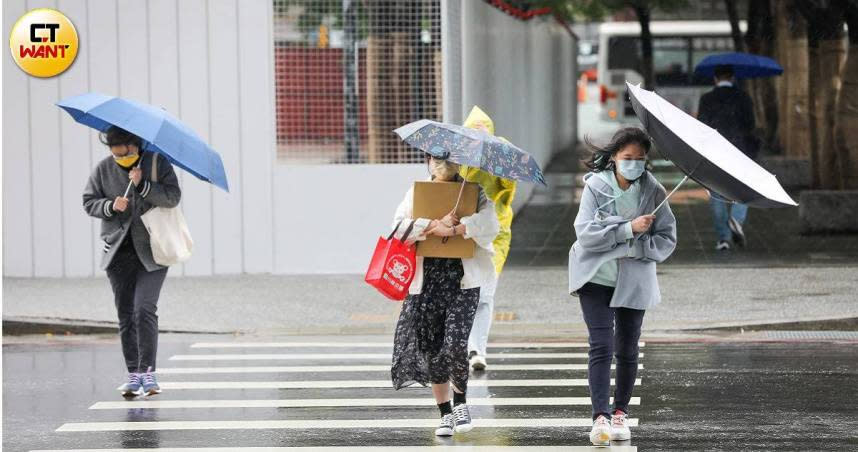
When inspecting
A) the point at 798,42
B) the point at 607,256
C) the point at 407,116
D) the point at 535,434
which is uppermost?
the point at 798,42

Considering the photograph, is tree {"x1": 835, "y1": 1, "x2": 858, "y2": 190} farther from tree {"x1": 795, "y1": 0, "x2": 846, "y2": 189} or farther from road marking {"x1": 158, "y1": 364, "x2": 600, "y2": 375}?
road marking {"x1": 158, "y1": 364, "x2": 600, "y2": 375}

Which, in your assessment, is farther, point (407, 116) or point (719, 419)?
point (407, 116)

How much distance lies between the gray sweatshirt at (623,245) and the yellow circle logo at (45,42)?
29.4ft

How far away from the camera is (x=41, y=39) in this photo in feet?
49.6

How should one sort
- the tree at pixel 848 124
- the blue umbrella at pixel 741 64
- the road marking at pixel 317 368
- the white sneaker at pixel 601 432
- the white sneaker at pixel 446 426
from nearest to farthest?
the white sneaker at pixel 601 432, the white sneaker at pixel 446 426, the road marking at pixel 317 368, the tree at pixel 848 124, the blue umbrella at pixel 741 64

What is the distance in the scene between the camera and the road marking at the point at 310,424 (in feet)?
26.7

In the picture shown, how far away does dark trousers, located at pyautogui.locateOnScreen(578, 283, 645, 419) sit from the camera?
24.0 feet

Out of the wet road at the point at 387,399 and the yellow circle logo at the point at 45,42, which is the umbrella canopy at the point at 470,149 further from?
the yellow circle logo at the point at 45,42

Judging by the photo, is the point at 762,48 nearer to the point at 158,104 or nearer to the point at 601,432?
the point at 158,104

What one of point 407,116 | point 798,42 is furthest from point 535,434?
point 798,42

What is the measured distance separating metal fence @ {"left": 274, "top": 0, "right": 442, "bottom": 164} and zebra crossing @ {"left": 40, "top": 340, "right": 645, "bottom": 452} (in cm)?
438

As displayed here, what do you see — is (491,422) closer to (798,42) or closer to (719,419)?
(719,419)

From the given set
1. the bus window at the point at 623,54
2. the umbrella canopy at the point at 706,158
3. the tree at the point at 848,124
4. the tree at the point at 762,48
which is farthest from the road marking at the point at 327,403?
the bus window at the point at 623,54

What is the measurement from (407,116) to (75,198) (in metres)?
3.45
